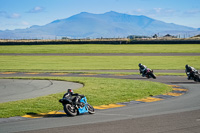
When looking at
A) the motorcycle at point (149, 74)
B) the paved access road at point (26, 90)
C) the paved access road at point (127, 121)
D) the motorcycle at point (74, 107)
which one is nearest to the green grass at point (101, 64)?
the motorcycle at point (149, 74)

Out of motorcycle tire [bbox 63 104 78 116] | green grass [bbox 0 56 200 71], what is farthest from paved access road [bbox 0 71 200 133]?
green grass [bbox 0 56 200 71]

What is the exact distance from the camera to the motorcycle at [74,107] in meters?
14.7

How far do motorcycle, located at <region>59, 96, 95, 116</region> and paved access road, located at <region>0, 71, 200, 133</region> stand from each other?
0.28 metres

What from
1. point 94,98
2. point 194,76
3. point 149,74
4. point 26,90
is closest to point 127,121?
point 94,98

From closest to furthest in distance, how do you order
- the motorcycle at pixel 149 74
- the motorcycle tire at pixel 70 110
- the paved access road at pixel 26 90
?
the motorcycle tire at pixel 70 110
the paved access road at pixel 26 90
the motorcycle at pixel 149 74

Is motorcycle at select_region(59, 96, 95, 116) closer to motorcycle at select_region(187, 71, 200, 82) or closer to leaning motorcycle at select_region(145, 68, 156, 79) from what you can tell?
motorcycle at select_region(187, 71, 200, 82)

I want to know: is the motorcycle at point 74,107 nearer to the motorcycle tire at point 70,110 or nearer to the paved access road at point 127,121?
the motorcycle tire at point 70,110

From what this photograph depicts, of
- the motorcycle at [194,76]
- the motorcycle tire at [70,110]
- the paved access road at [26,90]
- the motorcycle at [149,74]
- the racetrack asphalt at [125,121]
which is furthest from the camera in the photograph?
the motorcycle at [149,74]

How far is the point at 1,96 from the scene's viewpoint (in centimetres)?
2175

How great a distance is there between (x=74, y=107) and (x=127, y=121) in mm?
2522

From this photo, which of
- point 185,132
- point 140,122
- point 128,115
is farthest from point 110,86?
point 185,132

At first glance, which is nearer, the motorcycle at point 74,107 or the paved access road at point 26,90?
the motorcycle at point 74,107

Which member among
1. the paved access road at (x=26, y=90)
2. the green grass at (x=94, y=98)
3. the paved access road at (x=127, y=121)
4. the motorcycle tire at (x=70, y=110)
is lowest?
the paved access road at (x=26, y=90)

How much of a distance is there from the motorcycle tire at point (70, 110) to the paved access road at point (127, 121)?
10.5 inches
